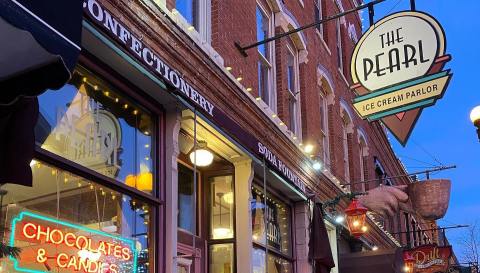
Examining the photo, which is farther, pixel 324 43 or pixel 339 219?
pixel 324 43

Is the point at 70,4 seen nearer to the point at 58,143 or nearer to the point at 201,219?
the point at 58,143

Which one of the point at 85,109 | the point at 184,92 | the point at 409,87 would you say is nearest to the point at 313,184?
the point at 409,87

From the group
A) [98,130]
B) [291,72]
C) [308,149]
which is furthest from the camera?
[291,72]

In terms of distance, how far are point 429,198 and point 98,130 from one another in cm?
979

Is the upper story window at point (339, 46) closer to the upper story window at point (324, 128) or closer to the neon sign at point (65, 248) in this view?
the upper story window at point (324, 128)

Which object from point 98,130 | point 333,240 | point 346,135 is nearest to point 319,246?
point 333,240

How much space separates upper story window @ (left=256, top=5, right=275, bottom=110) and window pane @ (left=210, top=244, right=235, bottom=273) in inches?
120

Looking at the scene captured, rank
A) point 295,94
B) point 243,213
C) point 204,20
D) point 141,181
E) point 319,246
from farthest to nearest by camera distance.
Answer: point 295,94
point 319,246
point 243,213
point 204,20
point 141,181

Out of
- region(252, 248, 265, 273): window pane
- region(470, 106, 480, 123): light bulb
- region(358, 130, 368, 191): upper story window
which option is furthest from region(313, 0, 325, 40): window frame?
region(252, 248, 265, 273): window pane

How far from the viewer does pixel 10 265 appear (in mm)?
4766

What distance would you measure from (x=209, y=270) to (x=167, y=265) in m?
2.24

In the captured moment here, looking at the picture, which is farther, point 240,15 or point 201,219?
point 240,15

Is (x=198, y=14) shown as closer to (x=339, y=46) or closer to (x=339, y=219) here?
(x=339, y=219)

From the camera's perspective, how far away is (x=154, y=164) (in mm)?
6973
